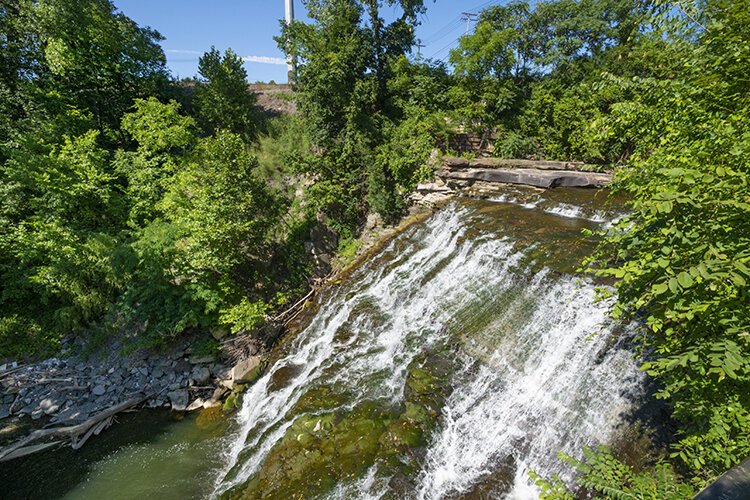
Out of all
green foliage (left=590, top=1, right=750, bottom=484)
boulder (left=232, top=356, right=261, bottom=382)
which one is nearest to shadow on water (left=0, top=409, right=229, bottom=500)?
boulder (left=232, top=356, right=261, bottom=382)

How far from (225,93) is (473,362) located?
1756 cm

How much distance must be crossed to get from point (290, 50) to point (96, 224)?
1086 cm

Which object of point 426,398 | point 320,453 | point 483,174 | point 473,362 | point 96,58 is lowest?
point 320,453

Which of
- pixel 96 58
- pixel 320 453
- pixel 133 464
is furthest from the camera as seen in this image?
pixel 96 58

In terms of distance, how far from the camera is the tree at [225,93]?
15953mm

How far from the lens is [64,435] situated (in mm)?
8164

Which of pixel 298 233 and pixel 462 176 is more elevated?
pixel 462 176

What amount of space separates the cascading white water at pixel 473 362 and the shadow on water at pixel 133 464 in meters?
0.79

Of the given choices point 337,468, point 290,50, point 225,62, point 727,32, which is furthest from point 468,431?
point 225,62

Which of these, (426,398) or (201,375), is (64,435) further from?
Answer: (426,398)

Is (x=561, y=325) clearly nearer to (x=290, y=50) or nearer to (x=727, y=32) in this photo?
(x=727, y=32)

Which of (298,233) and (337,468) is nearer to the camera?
(337,468)

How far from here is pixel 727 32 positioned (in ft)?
8.92

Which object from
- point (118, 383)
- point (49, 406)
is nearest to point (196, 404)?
point (118, 383)
